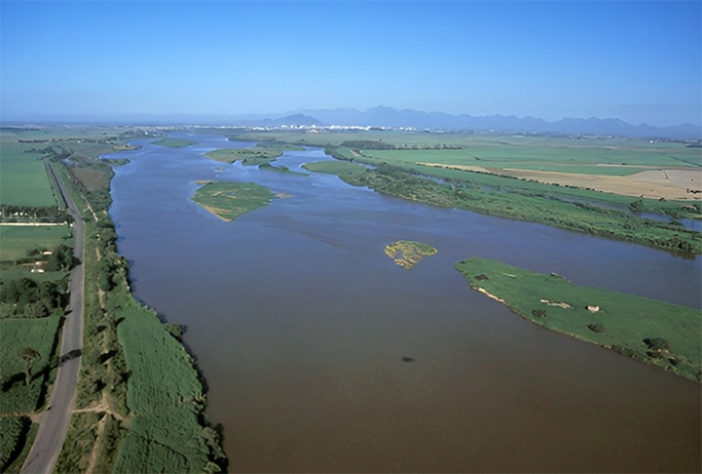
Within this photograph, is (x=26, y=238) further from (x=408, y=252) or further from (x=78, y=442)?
(x=408, y=252)

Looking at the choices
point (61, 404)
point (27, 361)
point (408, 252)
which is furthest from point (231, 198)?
point (61, 404)

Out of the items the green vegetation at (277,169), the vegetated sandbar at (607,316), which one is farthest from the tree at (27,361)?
the green vegetation at (277,169)

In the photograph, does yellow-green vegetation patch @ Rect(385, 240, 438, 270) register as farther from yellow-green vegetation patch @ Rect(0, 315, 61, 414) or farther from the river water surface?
yellow-green vegetation patch @ Rect(0, 315, 61, 414)

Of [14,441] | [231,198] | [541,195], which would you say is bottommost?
[14,441]

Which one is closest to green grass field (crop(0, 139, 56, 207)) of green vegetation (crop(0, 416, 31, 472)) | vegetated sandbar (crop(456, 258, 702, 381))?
green vegetation (crop(0, 416, 31, 472))

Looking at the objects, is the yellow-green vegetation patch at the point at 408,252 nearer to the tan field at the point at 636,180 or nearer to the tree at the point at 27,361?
the tree at the point at 27,361
